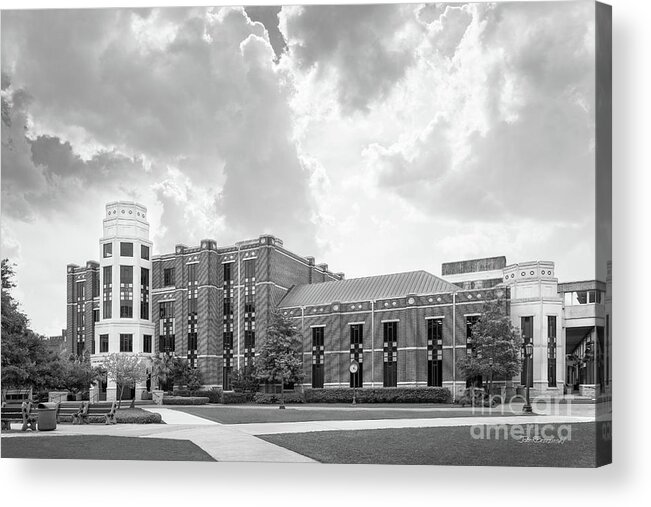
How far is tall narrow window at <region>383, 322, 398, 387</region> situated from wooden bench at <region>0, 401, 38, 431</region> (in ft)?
28.0

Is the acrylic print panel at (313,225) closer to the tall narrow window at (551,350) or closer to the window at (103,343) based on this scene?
the tall narrow window at (551,350)

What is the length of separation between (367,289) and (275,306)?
2648mm

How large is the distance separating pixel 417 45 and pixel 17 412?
1213cm

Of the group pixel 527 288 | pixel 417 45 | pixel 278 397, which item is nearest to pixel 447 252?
pixel 527 288

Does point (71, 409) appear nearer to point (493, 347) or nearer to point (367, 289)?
point (367, 289)

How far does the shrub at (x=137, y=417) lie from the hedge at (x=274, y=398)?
Result: 3.25 metres

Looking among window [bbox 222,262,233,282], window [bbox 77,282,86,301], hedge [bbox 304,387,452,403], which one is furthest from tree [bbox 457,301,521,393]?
window [bbox 77,282,86,301]

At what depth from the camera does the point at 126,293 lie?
22047mm

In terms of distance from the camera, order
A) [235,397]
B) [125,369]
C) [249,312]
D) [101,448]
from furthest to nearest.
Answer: [249,312]
[235,397]
[125,369]
[101,448]

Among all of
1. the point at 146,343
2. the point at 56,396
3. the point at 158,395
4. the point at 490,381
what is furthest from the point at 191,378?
the point at 490,381

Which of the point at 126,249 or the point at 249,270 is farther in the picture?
the point at 249,270

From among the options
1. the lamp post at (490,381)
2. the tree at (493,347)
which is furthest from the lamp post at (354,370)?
the lamp post at (490,381)

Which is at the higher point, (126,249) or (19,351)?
(126,249)

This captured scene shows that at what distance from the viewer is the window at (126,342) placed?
2127 cm
